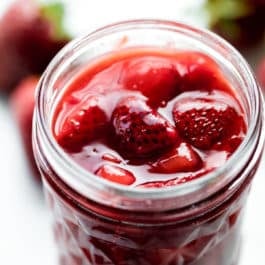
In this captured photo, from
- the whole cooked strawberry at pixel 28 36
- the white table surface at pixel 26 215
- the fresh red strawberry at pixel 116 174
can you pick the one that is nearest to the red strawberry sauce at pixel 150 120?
the fresh red strawberry at pixel 116 174

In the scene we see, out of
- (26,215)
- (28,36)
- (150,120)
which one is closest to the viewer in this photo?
(150,120)

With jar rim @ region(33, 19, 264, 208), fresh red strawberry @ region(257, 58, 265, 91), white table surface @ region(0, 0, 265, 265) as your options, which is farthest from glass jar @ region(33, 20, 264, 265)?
fresh red strawberry @ region(257, 58, 265, 91)

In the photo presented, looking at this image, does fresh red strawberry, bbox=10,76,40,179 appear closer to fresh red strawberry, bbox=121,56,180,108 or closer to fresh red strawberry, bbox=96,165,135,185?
fresh red strawberry, bbox=121,56,180,108

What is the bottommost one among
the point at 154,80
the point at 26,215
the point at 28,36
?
the point at 26,215

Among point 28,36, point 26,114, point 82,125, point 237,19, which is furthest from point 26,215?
point 237,19

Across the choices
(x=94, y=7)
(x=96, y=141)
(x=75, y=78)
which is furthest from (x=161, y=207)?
(x=94, y=7)

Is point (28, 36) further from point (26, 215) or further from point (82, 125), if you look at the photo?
point (82, 125)
